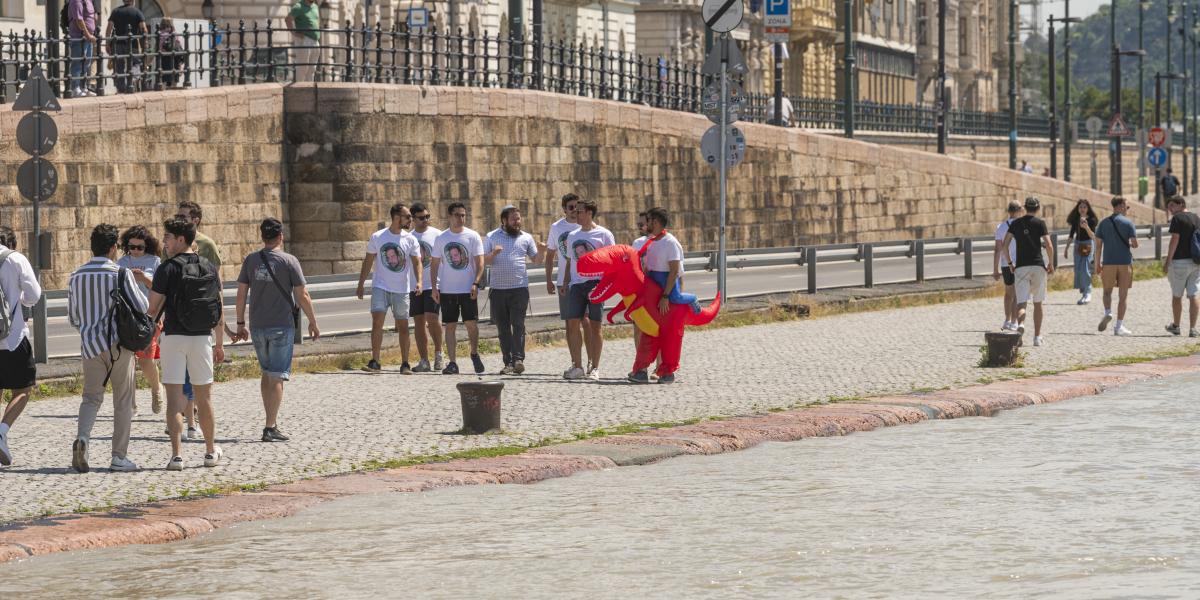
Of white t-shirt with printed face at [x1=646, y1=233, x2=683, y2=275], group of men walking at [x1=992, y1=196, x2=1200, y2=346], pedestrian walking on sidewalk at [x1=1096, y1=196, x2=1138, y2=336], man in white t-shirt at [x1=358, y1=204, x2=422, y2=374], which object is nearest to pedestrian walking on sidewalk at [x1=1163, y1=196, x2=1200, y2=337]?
group of men walking at [x1=992, y1=196, x2=1200, y2=346]

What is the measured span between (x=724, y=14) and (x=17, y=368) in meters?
12.4

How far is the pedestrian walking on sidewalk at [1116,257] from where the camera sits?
21.8 metres

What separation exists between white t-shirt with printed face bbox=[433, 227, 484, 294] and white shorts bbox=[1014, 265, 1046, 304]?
559 cm

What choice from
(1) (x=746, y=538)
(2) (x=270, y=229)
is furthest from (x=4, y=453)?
(1) (x=746, y=538)

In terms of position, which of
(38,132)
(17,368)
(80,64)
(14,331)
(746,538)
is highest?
(80,64)

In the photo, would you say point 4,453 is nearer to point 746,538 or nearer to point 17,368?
point 17,368

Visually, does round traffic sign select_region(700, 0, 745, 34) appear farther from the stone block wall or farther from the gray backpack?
the gray backpack

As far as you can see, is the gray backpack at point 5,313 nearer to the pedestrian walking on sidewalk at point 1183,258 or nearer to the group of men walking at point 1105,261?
the group of men walking at point 1105,261

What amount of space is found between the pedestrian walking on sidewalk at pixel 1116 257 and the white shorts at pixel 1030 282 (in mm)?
1561

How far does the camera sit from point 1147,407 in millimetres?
14938

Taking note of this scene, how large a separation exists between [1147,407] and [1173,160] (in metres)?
95.4

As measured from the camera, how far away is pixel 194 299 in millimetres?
11898

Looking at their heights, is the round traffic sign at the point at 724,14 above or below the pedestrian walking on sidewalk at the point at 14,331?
above

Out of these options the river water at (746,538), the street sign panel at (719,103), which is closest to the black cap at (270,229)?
the river water at (746,538)
